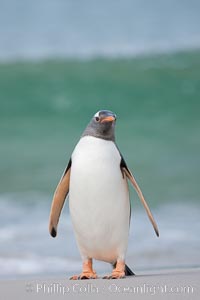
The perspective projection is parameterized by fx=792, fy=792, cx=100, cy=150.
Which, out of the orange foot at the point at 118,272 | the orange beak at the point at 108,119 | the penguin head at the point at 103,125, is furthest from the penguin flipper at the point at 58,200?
the orange foot at the point at 118,272

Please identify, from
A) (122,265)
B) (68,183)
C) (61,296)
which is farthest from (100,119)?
(61,296)

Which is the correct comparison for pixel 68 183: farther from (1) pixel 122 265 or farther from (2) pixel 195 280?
(2) pixel 195 280

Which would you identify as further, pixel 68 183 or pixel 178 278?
pixel 68 183

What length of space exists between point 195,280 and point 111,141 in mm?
1210

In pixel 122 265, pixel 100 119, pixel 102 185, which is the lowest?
pixel 122 265

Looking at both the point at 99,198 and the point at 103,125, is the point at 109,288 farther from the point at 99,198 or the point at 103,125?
the point at 103,125

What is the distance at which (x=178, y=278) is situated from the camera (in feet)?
16.8

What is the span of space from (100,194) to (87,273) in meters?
0.58

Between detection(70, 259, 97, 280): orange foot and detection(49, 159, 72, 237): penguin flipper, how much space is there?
47cm

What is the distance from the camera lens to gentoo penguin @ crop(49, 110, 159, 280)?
551 cm

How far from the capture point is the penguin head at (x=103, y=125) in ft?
18.1

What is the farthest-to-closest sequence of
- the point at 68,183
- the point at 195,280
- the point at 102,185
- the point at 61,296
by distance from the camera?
the point at 68,183 < the point at 102,185 < the point at 195,280 < the point at 61,296

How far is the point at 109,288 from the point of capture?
4.77 metres

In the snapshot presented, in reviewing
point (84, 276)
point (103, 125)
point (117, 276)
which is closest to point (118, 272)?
point (117, 276)
